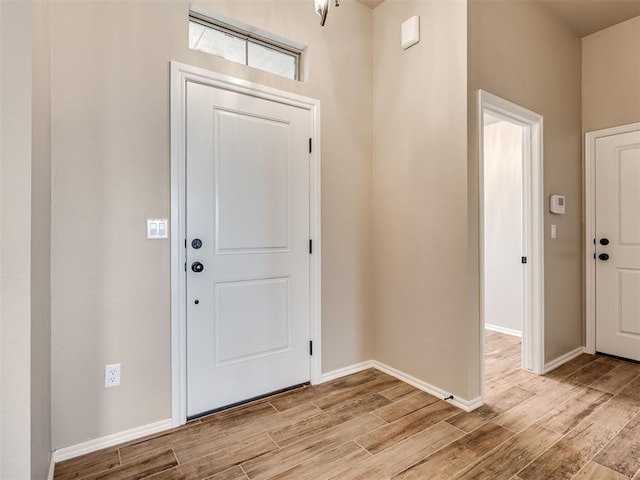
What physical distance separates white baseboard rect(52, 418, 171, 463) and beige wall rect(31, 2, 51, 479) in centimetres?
12

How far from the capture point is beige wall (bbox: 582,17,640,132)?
3000 mm

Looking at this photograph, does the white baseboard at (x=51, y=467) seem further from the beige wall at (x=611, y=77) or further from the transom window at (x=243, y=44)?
the beige wall at (x=611, y=77)

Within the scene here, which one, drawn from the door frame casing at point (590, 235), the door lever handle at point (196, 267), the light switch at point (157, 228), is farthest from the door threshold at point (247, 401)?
the door frame casing at point (590, 235)

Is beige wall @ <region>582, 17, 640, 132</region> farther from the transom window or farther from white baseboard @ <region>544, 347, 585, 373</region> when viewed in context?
the transom window

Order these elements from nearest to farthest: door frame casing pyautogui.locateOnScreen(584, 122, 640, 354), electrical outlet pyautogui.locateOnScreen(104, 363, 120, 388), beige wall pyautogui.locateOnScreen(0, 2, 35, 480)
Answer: beige wall pyautogui.locateOnScreen(0, 2, 35, 480)
electrical outlet pyautogui.locateOnScreen(104, 363, 120, 388)
door frame casing pyautogui.locateOnScreen(584, 122, 640, 354)

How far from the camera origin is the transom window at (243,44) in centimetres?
219

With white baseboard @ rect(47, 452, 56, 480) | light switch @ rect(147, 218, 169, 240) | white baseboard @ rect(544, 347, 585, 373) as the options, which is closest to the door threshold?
white baseboard @ rect(47, 452, 56, 480)

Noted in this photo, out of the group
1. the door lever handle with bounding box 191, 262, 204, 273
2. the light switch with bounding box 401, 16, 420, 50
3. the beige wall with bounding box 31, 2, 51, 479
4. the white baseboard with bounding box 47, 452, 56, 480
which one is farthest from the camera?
the light switch with bounding box 401, 16, 420, 50

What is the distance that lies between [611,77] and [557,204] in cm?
136

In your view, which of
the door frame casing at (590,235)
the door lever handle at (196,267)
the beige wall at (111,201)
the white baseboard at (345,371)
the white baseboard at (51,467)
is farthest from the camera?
the door frame casing at (590,235)

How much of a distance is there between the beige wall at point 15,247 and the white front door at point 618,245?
13.8 feet

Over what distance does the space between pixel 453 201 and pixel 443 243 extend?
298 mm

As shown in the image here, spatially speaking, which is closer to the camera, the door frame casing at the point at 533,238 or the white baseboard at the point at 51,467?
the white baseboard at the point at 51,467

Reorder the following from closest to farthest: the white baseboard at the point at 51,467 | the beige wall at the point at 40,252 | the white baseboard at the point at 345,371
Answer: the beige wall at the point at 40,252, the white baseboard at the point at 51,467, the white baseboard at the point at 345,371
